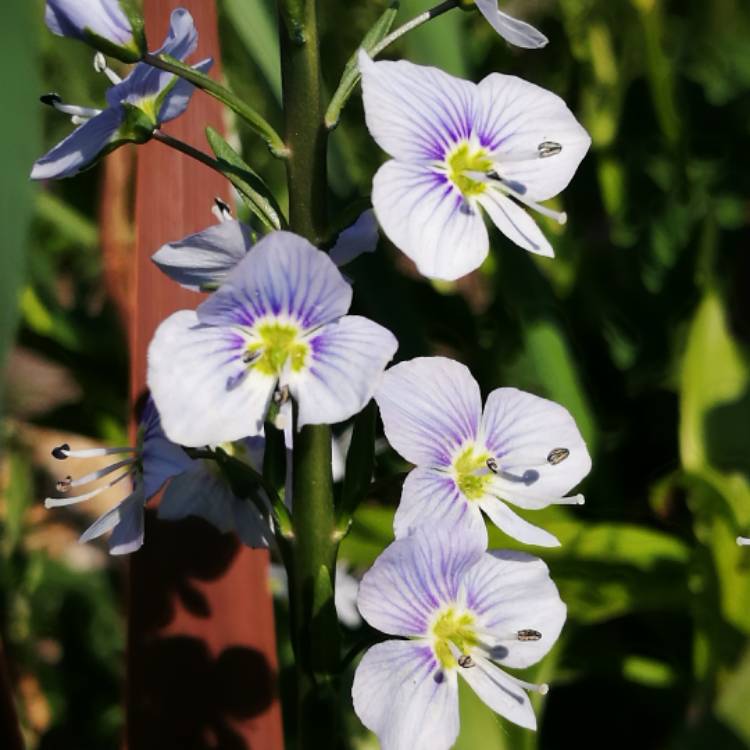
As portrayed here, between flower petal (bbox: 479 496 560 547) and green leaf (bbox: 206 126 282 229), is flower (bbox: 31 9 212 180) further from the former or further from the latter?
flower petal (bbox: 479 496 560 547)

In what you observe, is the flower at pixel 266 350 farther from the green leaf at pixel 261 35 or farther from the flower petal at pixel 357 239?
the green leaf at pixel 261 35

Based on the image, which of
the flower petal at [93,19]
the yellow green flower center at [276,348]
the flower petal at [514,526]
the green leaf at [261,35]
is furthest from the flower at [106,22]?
→ the green leaf at [261,35]

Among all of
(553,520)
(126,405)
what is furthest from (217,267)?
(126,405)

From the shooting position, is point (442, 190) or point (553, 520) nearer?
point (442, 190)

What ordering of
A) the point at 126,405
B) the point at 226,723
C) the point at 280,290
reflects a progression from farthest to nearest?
the point at 126,405 → the point at 226,723 → the point at 280,290

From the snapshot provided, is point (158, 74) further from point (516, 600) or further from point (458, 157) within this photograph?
point (516, 600)

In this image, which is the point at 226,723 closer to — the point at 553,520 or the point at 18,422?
the point at 553,520

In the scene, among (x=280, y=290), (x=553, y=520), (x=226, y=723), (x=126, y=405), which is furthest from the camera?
(x=126, y=405)


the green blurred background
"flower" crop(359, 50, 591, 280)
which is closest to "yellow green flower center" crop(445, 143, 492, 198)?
"flower" crop(359, 50, 591, 280)
